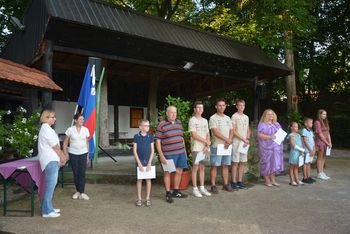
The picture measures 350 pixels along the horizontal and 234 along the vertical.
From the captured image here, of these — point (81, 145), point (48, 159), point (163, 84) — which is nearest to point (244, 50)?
point (163, 84)

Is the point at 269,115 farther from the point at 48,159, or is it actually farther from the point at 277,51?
the point at 277,51

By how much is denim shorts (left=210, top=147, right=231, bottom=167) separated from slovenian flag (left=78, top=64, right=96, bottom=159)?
2403mm

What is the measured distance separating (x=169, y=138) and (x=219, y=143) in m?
Result: 1.17

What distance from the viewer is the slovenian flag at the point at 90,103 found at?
6844mm

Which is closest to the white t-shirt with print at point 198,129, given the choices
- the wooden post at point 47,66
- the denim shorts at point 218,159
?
the denim shorts at point 218,159

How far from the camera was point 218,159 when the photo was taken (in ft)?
21.1

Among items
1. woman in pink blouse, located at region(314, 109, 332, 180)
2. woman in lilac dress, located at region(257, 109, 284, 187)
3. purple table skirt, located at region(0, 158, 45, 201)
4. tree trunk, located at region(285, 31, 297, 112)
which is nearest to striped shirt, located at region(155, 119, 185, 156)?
purple table skirt, located at region(0, 158, 45, 201)

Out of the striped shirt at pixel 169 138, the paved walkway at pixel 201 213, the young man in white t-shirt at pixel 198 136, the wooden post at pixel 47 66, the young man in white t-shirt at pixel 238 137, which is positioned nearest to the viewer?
the paved walkway at pixel 201 213

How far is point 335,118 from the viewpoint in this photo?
18.6 m

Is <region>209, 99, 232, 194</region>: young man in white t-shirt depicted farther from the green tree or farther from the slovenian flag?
the green tree

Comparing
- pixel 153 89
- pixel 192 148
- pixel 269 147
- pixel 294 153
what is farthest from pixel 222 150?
pixel 153 89

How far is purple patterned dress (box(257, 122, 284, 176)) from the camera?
7.20 metres

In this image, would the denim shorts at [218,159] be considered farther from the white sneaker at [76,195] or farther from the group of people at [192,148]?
the white sneaker at [76,195]

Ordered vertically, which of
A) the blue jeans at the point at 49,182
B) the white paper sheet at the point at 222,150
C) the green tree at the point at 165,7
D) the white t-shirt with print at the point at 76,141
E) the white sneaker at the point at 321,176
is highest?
the green tree at the point at 165,7
